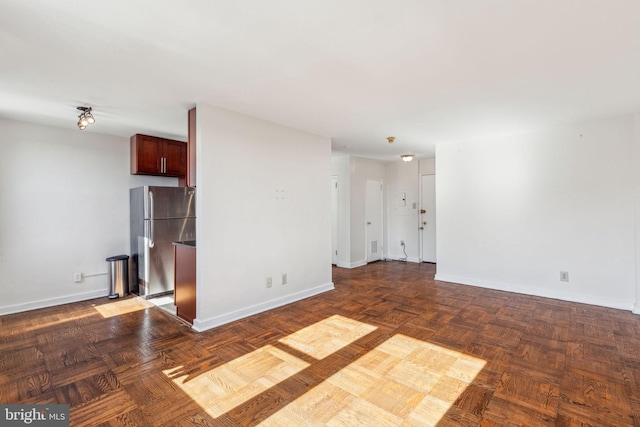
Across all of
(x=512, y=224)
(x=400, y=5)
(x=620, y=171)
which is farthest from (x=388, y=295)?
(x=400, y=5)

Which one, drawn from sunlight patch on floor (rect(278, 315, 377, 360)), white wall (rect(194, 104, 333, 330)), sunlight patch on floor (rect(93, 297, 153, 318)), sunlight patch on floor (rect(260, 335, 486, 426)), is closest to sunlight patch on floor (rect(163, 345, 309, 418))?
sunlight patch on floor (rect(278, 315, 377, 360))

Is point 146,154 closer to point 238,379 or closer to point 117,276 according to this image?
point 117,276

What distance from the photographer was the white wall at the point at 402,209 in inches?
275

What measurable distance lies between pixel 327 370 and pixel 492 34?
8.59 feet

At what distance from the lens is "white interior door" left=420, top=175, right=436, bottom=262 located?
6.73 m

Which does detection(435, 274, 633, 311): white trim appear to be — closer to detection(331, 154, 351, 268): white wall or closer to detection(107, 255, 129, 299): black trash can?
detection(331, 154, 351, 268): white wall

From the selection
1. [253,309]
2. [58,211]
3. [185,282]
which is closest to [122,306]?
[185,282]

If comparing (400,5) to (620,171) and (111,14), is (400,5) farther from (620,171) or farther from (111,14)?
(620,171)

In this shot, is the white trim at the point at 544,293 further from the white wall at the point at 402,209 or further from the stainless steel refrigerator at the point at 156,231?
the stainless steel refrigerator at the point at 156,231

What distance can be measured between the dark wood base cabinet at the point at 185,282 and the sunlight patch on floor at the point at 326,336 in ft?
3.80

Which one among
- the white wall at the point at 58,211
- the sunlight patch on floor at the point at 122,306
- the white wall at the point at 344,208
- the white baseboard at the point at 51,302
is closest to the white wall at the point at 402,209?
the white wall at the point at 344,208

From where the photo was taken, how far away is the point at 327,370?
2.35m

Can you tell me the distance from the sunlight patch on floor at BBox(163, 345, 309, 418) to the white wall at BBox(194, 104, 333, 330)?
897 mm

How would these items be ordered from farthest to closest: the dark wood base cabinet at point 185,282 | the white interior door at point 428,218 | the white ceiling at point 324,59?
the white interior door at point 428,218
the dark wood base cabinet at point 185,282
the white ceiling at point 324,59
